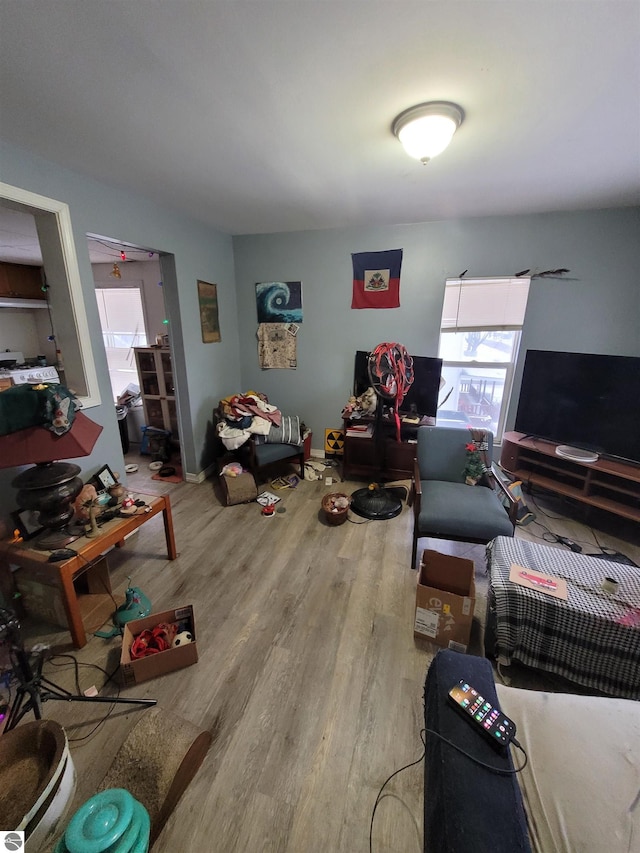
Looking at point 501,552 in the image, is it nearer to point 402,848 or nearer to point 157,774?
point 402,848

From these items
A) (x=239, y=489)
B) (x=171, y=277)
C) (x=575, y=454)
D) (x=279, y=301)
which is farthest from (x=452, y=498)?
(x=171, y=277)

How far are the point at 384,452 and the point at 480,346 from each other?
1.40 metres

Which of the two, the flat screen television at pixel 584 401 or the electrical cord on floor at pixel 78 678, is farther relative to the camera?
the flat screen television at pixel 584 401

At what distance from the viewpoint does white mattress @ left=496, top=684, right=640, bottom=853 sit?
0.73 m

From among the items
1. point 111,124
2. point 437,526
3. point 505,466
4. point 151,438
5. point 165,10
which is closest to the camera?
→ point 165,10

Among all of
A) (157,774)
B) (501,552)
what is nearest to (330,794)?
(157,774)

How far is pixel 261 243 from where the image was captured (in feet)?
11.6

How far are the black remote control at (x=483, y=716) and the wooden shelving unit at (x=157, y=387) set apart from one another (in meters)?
3.66

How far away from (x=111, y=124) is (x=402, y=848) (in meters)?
3.05

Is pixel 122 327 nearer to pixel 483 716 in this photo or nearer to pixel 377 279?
pixel 377 279

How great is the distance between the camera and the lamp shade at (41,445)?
1.47 m

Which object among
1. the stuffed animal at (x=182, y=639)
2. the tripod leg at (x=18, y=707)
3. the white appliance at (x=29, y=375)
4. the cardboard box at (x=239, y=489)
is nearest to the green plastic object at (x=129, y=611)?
the stuffed animal at (x=182, y=639)

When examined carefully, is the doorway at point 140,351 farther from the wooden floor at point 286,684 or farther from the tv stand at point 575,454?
the tv stand at point 575,454

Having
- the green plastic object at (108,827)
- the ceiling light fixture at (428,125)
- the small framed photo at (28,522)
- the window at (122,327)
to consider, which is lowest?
the green plastic object at (108,827)
